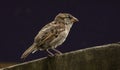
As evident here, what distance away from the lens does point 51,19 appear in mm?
9641

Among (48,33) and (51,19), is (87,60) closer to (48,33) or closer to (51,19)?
(48,33)

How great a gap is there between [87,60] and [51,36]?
123 centimetres

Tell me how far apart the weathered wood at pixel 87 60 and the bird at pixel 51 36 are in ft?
2.91

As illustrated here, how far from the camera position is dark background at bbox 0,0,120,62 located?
9461mm

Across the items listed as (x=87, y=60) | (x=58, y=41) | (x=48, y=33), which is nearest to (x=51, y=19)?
(x=58, y=41)

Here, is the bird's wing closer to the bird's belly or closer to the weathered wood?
the bird's belly

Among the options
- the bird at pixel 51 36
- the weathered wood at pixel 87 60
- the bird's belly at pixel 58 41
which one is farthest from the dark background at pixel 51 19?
the weathered wood at pixel 87 60

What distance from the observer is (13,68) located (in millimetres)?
4066

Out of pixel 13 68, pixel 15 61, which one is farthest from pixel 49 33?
pixel 15 61

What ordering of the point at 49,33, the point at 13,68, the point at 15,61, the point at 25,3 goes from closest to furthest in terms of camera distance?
the point at 13,68, the point at 49,33, the point at 15,61, the point at 25,3

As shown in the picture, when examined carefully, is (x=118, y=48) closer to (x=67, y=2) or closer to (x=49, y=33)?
(x=49, y=33)

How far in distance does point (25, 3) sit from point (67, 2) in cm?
69

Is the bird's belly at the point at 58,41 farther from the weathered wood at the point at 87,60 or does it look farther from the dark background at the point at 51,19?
the dark background at the point at 51,19

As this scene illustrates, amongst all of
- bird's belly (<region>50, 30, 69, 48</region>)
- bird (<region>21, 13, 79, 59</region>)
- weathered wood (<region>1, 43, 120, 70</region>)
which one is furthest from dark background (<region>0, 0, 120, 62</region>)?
weathered wood (<region>1, 43, 120, 70</region>)
